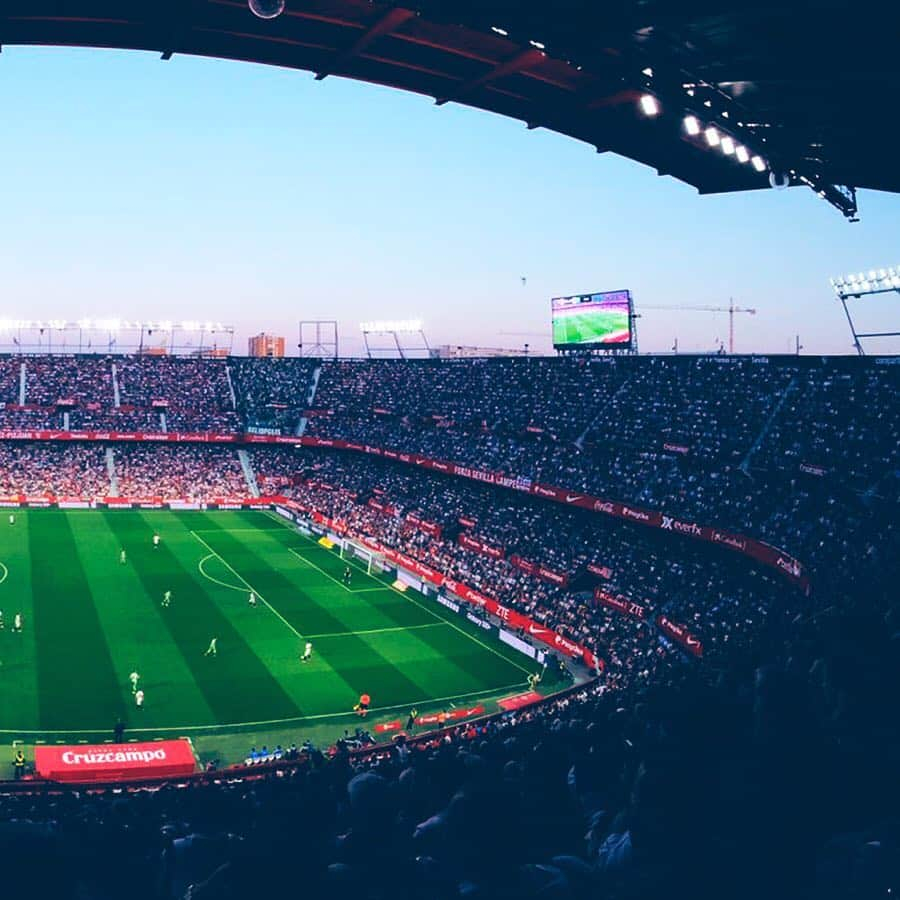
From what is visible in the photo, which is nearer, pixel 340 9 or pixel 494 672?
pixel 340 9

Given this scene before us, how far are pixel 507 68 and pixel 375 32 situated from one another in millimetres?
1437

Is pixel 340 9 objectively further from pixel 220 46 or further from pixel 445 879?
pixel 445 879

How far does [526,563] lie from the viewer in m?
46.8

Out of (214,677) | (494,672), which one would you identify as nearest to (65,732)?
(214,677)

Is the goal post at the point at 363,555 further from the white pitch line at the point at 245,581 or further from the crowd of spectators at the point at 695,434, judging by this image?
the crowd of spectators at the point at 695,434

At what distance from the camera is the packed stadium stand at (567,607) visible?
457 cm

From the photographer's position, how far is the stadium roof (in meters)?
6.75

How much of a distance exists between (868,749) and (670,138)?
25.1ft

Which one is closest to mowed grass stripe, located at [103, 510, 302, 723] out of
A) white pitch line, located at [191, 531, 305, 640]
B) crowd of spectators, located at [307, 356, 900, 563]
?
white pitch line, located at [191, 531, 305, 640]

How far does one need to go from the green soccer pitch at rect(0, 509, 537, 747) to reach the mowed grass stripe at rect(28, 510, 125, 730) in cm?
8

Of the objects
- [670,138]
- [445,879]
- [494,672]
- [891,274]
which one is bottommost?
[494,672]

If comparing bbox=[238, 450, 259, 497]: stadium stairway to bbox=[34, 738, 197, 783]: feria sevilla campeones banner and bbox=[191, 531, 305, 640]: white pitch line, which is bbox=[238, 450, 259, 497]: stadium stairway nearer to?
bbox=[191, 531, 305, 640]: white pitch line

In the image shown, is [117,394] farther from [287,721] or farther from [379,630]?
[287,721]

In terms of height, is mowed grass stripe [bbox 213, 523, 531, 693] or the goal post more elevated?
the goal post
